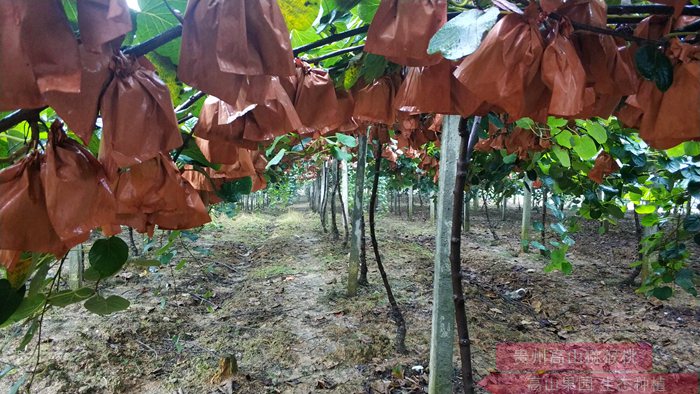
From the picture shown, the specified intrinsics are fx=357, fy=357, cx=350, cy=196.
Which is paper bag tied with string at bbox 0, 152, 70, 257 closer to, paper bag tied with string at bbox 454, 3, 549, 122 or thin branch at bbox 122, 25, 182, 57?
thin branch at bbox 122, 25, 182, 57

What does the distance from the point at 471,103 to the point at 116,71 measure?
0.50m

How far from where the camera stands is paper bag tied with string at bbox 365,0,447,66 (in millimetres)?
460

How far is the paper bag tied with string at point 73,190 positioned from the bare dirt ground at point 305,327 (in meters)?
1.01

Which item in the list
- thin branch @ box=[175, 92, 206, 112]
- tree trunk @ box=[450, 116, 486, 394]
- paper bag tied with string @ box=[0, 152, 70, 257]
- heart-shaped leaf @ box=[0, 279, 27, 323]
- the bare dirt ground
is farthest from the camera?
the bare dirt ground

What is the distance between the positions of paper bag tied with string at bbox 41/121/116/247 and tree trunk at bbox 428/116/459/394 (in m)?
1.12

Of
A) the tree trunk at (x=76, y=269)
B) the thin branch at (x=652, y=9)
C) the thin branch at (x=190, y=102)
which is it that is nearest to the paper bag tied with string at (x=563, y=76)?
the thin branch at (x=652, y=9)

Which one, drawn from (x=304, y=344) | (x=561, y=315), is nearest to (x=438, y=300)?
(x=304, y=344)

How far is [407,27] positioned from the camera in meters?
0.46

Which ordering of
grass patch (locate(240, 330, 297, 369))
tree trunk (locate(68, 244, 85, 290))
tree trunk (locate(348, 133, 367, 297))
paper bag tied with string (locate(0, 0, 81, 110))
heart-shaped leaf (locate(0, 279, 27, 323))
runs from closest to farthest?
paper bag tied with string (locate(0, 0, 81, 110))
heart-shaped leaf (locate(0, 279, 27, 323))
grass patch (locate(240, 330, 297, 369))
tree trunk (locate(68, 244, 85, 290))
tree trunk (locate(348, 133, 367, 297))

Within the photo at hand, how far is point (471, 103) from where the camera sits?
0.57 meters

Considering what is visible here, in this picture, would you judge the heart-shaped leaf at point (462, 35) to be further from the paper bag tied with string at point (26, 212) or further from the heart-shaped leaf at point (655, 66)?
the paper bag tied with string at point (26, 212)

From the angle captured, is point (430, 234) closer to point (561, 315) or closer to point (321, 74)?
point (561, 315)

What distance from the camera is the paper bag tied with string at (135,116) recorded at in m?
0.41

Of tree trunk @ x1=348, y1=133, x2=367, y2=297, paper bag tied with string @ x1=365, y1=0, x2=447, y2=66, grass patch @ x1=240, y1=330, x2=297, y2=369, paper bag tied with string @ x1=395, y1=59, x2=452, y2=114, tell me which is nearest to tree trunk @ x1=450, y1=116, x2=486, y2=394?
paper bag tied with string @ x1=395, y1=59, x2=452, y2=114
